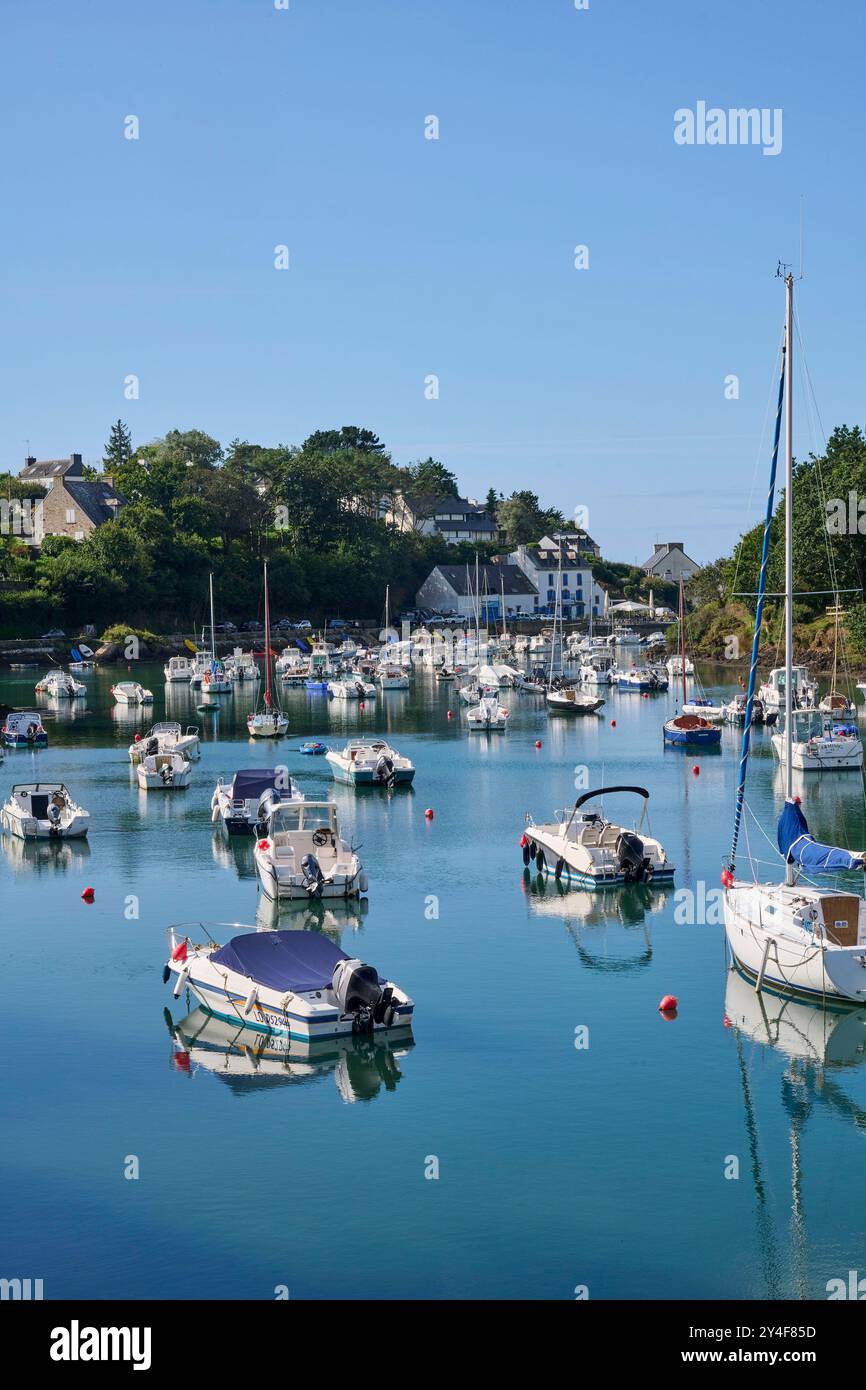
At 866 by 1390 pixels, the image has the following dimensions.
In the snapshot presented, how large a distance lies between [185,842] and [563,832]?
1570 centimetres

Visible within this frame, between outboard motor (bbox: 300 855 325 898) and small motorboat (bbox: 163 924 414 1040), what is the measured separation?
10192 millimetres

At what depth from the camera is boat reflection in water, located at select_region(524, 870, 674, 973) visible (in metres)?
39.9

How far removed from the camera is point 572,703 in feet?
354

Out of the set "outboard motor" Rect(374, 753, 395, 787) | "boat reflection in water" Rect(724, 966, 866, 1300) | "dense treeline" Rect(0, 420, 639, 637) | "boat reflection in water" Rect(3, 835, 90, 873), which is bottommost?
"boat reflection in water" Rect(724, 966, 866, 1300)

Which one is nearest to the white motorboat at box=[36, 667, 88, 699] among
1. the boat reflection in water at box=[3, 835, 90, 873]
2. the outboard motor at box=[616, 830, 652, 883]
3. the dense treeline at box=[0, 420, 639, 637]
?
the dense treeline at box=[0, 420, 639, 637]

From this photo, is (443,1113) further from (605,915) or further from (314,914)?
(605,915)

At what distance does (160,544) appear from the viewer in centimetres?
17138

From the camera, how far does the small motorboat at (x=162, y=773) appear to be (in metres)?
70.0

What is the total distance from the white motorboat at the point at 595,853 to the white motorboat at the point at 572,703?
57.5m

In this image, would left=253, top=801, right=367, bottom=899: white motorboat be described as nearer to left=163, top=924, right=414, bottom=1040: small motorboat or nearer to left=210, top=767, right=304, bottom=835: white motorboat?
left=210, top=767, right=304, bottom=835: white motorboat

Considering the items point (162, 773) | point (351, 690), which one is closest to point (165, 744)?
point (162, 773)

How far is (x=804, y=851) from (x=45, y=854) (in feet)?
96.0

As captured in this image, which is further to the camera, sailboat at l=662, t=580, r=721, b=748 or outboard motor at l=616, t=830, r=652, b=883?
sailboat at l=662, t=580, r=721, b=748
